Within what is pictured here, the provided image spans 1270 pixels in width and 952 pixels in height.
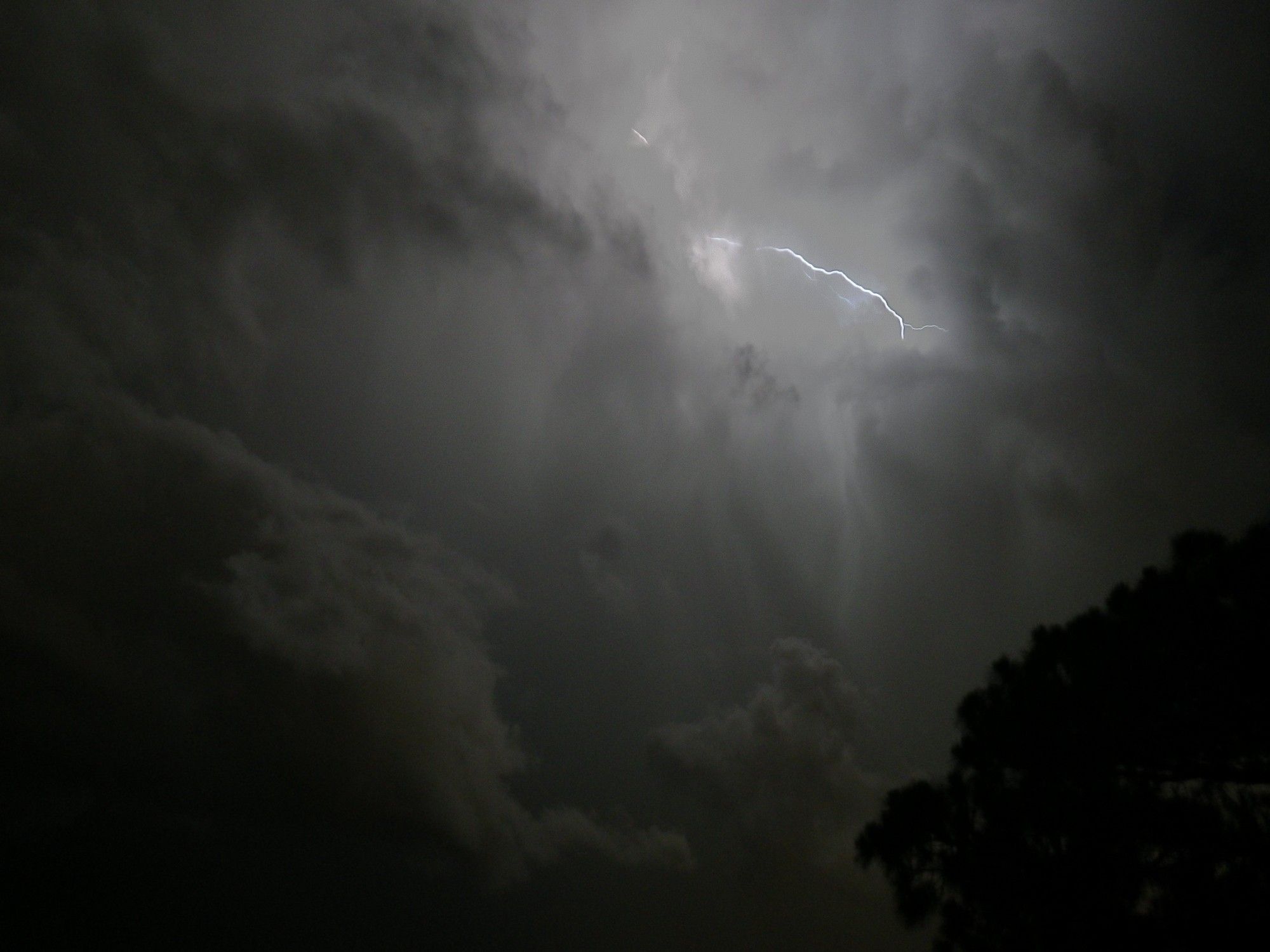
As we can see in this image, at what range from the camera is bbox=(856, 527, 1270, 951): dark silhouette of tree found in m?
6.99

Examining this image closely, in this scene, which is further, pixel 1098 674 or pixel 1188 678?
pixel 1098 674

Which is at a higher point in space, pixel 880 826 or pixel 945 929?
pixel 880 826

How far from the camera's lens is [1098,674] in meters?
8.98

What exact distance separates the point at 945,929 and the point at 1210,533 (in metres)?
6.73

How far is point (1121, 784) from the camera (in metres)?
8.08

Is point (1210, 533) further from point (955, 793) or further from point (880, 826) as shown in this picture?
point (880, 826)

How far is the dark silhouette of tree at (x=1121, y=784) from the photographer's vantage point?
22.9 feet

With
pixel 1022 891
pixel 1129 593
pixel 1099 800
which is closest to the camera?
pixel 1099 800

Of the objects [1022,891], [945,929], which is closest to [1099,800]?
[1022,891]

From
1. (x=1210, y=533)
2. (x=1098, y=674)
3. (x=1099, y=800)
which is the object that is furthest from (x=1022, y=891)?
(x=1210, y=533)

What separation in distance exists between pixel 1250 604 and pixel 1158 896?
340cm

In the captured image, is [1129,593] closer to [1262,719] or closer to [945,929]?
[1262,719]

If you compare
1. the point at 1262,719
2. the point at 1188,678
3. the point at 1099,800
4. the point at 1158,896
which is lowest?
the point at 1158,896

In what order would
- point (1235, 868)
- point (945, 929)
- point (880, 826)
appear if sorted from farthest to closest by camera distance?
point (880, 826) → point (945, 929) → point (1235, 868)
